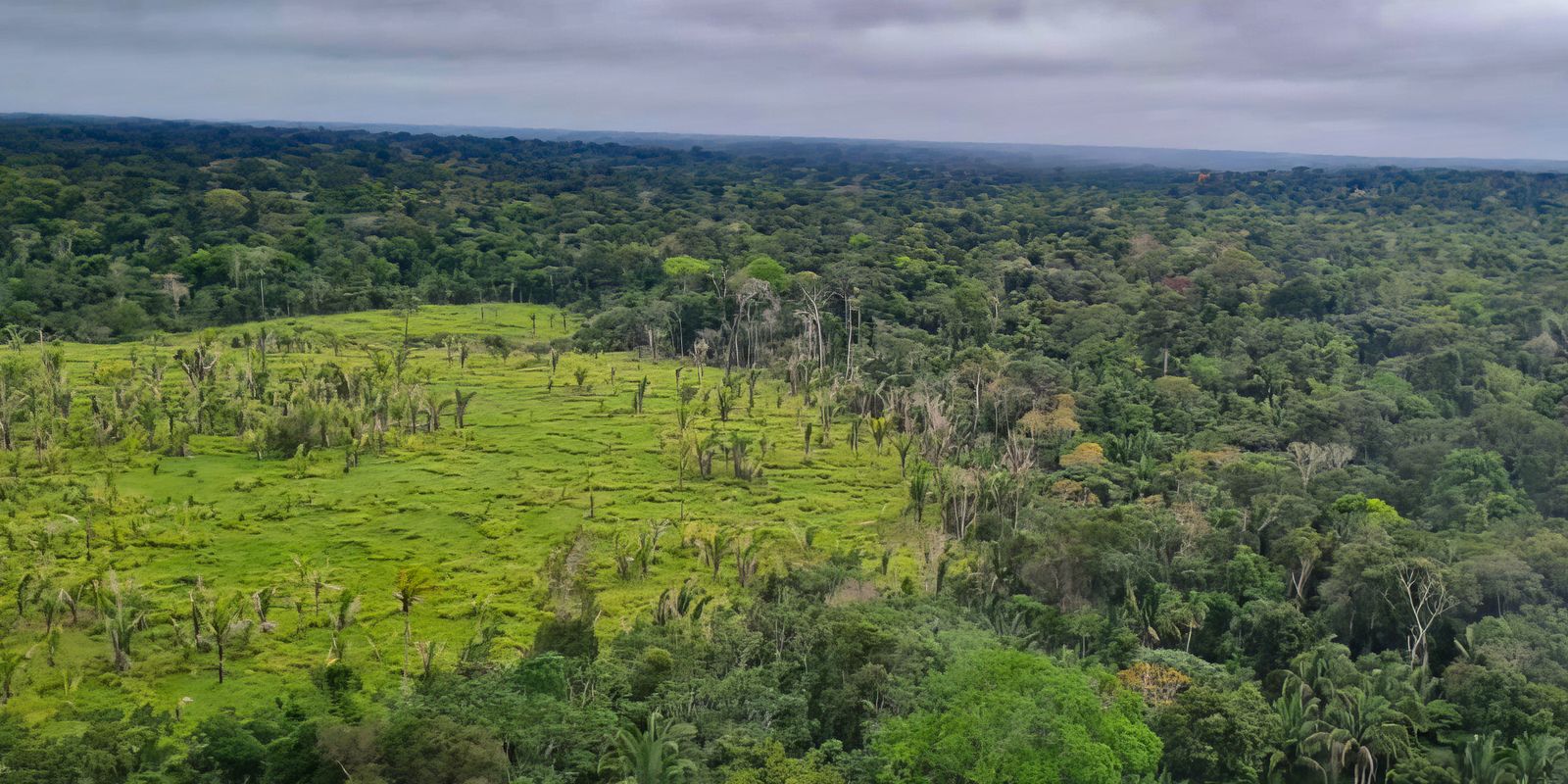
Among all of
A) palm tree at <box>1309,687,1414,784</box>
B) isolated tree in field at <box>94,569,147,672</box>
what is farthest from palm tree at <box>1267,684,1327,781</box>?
isolated tree in field at <box>94,569,147,672</box>

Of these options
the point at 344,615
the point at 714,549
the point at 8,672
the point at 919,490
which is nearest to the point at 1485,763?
the point at 919,490

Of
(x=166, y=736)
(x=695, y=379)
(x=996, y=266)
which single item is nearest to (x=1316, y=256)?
(x=996, y=266)

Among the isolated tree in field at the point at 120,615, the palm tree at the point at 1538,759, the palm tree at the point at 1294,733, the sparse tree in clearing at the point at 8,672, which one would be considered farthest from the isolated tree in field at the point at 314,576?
the palm tree at the point at 1538,759

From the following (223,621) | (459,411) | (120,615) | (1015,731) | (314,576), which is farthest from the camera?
(459,411)

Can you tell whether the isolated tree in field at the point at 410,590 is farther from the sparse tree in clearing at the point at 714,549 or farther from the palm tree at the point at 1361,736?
the palm tree at the point at 1361,736

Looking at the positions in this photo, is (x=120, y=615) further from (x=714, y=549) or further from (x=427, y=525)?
(x=714, y=549)

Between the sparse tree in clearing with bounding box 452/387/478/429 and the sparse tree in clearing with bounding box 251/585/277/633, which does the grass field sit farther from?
the sparse tree in clearing with bounding box 452/387/478/429
